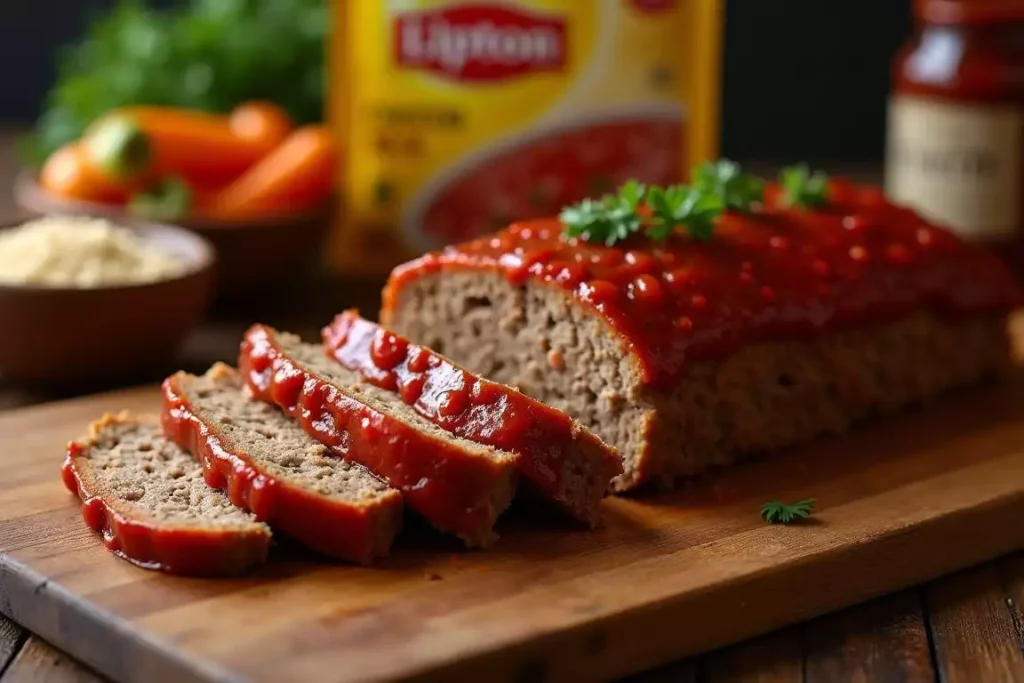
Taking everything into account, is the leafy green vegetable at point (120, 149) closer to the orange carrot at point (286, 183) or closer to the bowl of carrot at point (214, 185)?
the bowl of carrot at point (214, 185)

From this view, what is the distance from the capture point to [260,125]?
23.5 feet

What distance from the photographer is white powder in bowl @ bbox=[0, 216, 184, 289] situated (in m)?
5.41

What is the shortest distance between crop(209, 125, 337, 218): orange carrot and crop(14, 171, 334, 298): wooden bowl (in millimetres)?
182

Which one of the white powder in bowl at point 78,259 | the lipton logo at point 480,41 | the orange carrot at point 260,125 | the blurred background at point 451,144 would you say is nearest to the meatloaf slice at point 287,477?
the white powder in bowl at point 78,259

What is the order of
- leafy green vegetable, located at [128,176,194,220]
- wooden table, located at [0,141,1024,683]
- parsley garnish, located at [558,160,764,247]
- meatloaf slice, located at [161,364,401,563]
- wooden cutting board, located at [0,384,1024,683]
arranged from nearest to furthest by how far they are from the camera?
wooden cutting board, located at [0,384,1024,683] → wooden table, located at [0,141,1024,683] → meatloaf slice, located at [161,364,401,563] → parsley garnish, located at [558,160,764,247] → leafy green vegetable, located at [128,176,194,220]

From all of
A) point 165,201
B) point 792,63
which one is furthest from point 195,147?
point 792,63

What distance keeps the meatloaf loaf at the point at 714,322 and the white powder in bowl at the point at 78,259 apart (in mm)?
1206

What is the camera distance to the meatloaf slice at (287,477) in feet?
12.1

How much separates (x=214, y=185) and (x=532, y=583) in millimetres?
3801

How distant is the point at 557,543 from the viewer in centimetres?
388

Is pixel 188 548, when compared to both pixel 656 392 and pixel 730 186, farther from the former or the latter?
pixel 730 186

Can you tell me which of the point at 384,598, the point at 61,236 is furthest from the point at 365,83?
the point at 384,598

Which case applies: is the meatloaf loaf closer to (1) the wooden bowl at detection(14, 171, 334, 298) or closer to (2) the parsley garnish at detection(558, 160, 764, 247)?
(2) the parsley garnish at detection(558, 160, 764, 247)

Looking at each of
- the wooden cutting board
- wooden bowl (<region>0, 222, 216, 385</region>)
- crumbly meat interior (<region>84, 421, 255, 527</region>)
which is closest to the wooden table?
Result: the wooden cutting board
